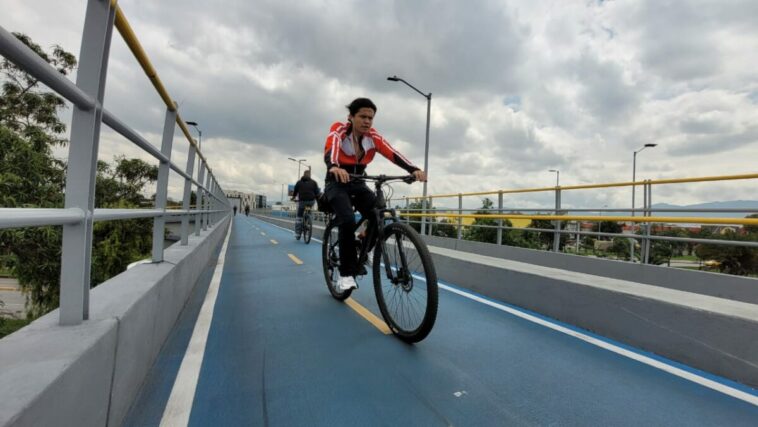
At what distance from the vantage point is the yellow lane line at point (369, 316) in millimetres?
3737

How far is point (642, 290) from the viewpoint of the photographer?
3479mm

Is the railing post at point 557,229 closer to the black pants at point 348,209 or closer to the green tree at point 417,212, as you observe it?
the green tree at point 417,212

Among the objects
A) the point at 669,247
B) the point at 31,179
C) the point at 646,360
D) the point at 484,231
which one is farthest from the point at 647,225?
the point at 31,179

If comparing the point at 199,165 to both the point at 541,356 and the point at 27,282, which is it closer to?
the point at 541,356

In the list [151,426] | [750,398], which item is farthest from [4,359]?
[750,398]

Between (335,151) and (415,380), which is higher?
(335,151)

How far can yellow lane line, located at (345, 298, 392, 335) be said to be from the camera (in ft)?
12.3

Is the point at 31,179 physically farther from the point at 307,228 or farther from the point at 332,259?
the point at 332,259

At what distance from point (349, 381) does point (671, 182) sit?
22.7 ft

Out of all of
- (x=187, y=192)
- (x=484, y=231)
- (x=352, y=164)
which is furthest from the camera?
(x=484, y=231)

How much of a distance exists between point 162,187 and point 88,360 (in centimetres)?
232

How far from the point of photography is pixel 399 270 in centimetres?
355

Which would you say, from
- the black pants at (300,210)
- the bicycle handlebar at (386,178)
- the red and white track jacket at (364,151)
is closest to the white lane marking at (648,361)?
the bicycle handlebar at (386,178)

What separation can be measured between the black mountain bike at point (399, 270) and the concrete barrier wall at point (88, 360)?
193 cm
